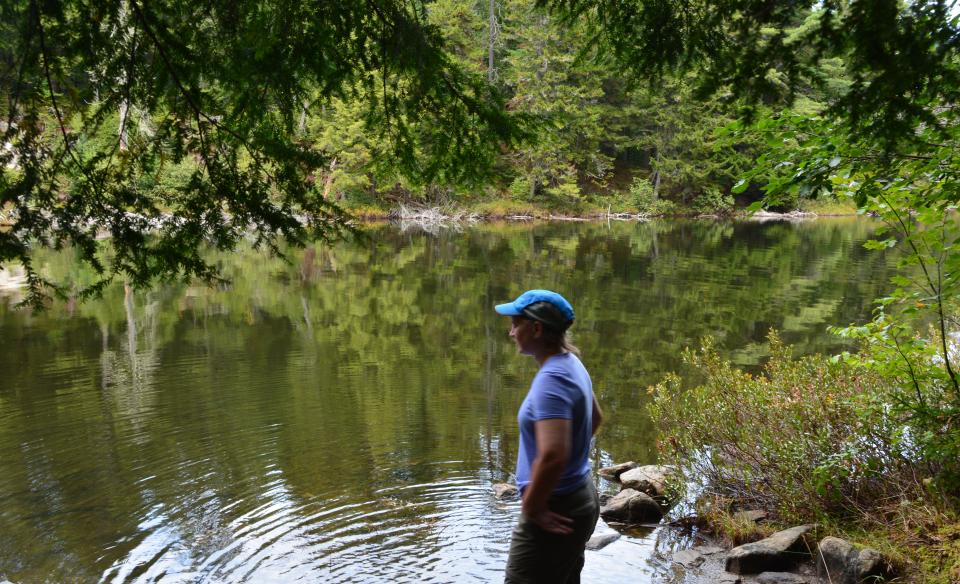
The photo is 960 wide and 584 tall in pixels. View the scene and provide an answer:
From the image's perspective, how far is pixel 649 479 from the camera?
6.78 metres

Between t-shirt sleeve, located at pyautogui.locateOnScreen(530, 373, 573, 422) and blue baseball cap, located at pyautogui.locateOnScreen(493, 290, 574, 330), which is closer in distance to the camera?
t-shirt sleeve, located at pyautogui.locateOnScreen(530, 373, 573, 422)

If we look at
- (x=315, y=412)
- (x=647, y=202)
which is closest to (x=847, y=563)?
(x=315, y=412)

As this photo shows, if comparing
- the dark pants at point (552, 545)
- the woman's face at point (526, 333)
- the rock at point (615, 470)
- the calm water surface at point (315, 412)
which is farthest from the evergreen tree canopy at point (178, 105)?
the rock at point (615, 470)

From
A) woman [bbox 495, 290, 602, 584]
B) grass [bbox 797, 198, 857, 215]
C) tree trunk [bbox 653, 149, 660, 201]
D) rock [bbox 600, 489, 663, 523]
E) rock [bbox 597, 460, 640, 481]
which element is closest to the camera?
woman [bbox 495, 290, 602, 584]

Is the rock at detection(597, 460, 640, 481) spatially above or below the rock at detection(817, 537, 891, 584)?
below

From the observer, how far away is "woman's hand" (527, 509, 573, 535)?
2.91m

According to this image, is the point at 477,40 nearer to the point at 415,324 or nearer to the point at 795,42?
the point at 415,324

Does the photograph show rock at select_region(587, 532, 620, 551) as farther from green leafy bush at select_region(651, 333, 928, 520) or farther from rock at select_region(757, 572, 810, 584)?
rock at select_region(757, 572, 810, 584)

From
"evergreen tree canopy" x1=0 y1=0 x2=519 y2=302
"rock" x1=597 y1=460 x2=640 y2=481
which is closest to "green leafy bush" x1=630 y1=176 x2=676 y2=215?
"rock" x1=597 y1=460 x2=640 y2=481

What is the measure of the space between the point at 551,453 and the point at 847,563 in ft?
8.46

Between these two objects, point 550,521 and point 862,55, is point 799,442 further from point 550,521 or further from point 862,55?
point 862,55

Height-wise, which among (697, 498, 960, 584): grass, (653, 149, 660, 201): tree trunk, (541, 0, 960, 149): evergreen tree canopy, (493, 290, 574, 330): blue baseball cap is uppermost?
(653, 149, 660, 201): tree trunk

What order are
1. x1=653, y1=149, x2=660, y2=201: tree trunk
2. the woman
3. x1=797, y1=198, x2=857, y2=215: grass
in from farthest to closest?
x1=797, y1=198, x2=857, y2=215: grass → x1=653, y1=149, x2=660, y2=201: tree trunk → the woman

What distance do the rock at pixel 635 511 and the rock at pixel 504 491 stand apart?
2.63 ft
